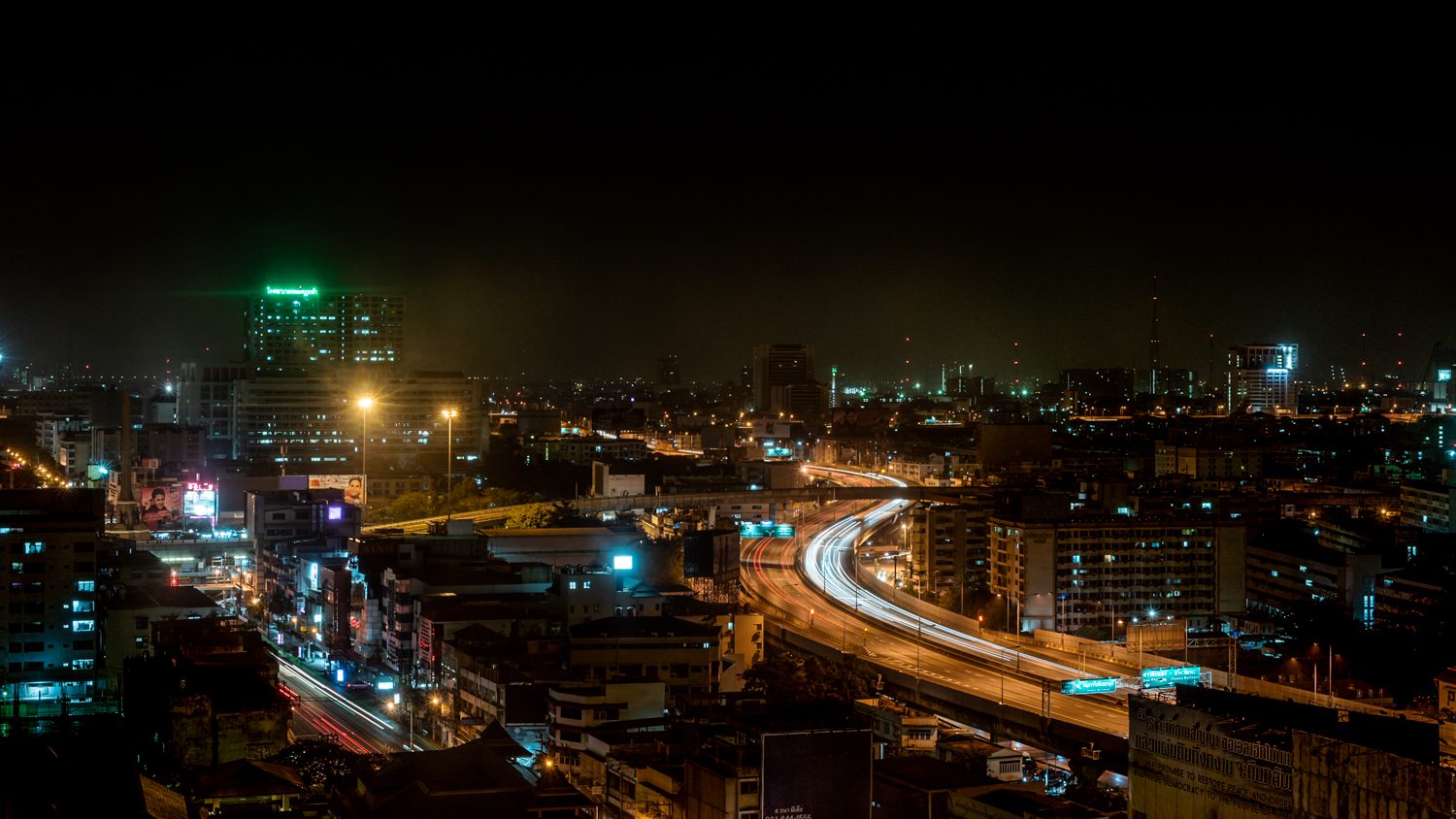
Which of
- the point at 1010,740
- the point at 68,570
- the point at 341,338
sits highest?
the point at 341,338

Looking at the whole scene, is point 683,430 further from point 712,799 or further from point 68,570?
point 712,799

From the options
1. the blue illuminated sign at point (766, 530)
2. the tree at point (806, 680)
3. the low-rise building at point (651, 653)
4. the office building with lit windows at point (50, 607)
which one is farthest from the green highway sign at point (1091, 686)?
the blue illuminated sign at point (766, 530)

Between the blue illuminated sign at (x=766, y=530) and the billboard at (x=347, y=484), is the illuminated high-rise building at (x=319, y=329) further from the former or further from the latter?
the blue illuminated sign at (x=766, y=530)

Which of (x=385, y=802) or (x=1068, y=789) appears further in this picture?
(x=1068, y=789)

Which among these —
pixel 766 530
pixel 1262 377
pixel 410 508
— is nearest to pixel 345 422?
pixel 410 508

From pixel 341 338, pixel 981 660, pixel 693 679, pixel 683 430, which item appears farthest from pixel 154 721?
pixel 683 430

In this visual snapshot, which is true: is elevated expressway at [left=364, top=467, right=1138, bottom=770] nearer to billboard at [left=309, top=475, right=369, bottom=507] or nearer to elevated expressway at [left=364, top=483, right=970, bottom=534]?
elevated expressway at [left=364, top=483, right=970, bottom=534]

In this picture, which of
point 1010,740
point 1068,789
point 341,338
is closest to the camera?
point 1068,789

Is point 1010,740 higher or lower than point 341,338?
lower
